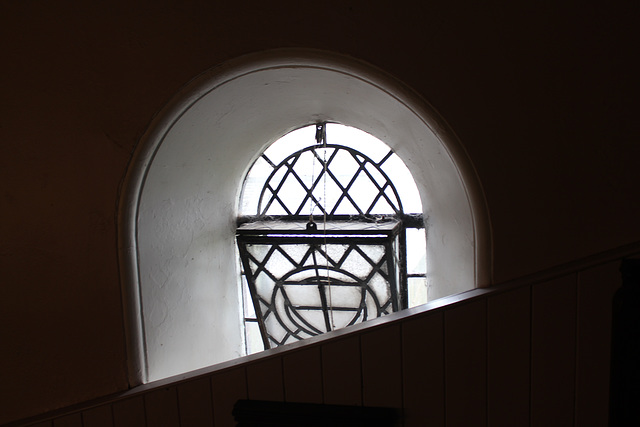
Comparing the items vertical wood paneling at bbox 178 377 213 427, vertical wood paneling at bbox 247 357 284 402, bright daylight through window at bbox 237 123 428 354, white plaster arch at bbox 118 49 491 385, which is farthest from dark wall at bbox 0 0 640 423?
bright daylight through window at bbox 237 123 428 354

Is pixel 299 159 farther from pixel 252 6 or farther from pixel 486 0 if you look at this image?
pixel 486 0

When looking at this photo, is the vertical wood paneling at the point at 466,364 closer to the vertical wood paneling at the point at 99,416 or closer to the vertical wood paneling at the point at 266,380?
the vertical wood paneling at the point at 266,380

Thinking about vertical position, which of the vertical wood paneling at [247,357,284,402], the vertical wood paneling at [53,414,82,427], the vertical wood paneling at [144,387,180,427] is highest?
the vertical wood paneling at [247,357,284,402]

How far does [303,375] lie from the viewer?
83 centimetres

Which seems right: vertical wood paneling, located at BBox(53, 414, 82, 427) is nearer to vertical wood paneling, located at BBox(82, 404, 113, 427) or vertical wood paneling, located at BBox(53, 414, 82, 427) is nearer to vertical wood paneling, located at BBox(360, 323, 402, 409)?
vertical wood paneling, located at BBox(82, 404, 113, 427)

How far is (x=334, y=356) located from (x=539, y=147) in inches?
20.8

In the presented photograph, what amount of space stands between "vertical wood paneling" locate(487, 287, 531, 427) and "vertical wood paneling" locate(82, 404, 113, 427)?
0.76 meters

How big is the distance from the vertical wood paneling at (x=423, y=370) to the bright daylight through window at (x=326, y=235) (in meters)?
0.48

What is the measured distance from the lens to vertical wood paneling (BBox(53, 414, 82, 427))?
0.90 meters

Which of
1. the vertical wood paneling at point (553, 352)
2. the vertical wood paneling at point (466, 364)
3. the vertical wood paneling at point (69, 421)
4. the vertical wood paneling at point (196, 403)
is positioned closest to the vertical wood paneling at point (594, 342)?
the vertical wood paneling at point (553, 352)

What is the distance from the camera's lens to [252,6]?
0.77 metres

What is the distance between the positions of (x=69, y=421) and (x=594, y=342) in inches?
41.0

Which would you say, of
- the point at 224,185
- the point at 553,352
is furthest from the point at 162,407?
the point at 553,352

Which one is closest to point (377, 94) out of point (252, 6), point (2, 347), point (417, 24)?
point (417, 24)
